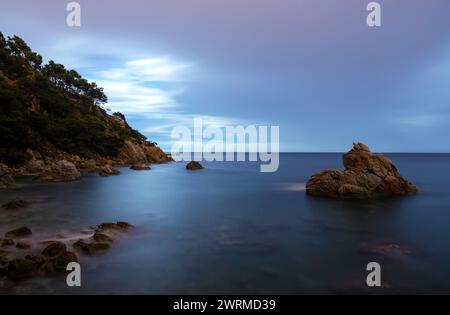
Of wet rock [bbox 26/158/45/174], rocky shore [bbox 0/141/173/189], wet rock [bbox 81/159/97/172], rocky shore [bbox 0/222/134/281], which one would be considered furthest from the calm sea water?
wet rock [bbox 81/159/97/172]

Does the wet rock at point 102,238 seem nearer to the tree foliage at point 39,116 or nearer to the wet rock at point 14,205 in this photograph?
the wet rock at point 14,205

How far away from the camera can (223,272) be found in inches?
539

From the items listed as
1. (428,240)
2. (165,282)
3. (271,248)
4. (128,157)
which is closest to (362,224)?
(428,240)

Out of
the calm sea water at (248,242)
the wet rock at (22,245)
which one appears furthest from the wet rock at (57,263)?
the wet rock at (22,245)

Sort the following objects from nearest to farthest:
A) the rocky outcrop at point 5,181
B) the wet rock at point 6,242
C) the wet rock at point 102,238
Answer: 1. the wet rock at point 6,242
2. the wet rock at point 102,238
3. the rocky outcrop at point 5,181

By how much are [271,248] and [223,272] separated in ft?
15.0

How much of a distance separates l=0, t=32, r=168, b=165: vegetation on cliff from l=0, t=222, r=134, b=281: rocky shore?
3553cm

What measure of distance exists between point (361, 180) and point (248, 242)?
21.4 metres

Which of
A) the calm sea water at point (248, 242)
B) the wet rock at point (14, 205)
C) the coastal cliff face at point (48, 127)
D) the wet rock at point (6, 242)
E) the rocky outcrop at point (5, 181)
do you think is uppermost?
the coastal cliff face at point (48, 127)

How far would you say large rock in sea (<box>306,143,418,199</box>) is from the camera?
34.0m

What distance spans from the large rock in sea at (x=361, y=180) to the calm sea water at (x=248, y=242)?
2.04m

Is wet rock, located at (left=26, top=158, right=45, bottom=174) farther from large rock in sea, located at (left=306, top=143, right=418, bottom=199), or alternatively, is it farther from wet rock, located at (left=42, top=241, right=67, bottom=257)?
wet rock, located at (left=42, top=241, right=67, bottom=257)

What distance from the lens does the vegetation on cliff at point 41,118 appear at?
48.0 m

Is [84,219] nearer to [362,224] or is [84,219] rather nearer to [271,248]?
[271,248]
